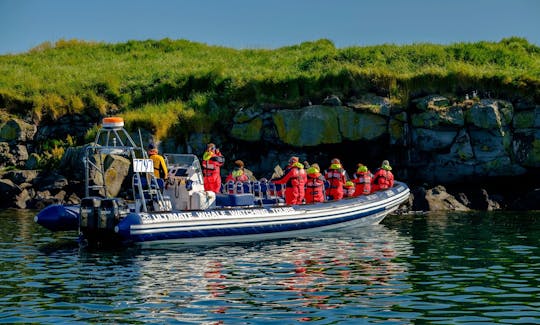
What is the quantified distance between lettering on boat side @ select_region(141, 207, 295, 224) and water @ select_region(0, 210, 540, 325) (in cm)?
75

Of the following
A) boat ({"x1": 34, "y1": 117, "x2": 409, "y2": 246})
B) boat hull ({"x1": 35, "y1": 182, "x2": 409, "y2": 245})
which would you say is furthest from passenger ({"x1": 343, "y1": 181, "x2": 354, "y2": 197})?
boat hull ({"x1": 35, "y1": 182, "x2": 409, "y2": 245})

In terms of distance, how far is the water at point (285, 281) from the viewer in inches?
428

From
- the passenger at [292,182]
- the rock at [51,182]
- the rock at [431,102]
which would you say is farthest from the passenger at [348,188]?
the rock at [51,182]

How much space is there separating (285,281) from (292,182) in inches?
345

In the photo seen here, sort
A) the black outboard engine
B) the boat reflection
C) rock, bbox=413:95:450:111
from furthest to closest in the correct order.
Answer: rock, bbox=413:95:450:111 < the black outboard engine < the boat reflection

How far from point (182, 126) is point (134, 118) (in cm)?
251

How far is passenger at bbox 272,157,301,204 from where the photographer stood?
869 inches

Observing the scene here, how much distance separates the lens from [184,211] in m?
18.6

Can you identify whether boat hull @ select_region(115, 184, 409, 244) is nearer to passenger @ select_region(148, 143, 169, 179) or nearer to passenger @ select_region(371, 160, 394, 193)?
passenger @ select_region(148, 143, 169, 179)

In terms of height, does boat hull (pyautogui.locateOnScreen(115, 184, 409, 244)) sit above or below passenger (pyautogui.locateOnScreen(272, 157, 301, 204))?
below

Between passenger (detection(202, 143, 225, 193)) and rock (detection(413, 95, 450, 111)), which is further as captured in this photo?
rock (detection(413, 95, 450, 111))

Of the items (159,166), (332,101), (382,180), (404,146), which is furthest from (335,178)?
(332,101)

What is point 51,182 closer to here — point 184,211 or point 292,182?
point 292,182

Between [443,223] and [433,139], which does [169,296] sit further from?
[433,139]
